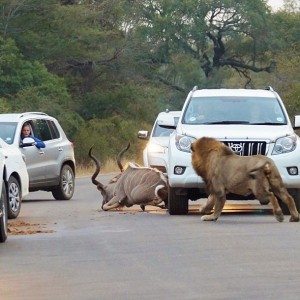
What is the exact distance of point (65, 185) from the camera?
25656 mm

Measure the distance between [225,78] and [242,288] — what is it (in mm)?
65411

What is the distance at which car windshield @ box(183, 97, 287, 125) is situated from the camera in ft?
62.6

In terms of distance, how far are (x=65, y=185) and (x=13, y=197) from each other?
6.66 metres

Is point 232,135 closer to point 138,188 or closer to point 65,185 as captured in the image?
point 138,188

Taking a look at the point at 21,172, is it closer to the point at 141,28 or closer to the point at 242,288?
the point at 242,288

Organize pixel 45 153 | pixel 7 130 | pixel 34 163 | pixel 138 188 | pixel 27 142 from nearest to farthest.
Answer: pixel 138 188 < pixel 27 142 < pixel 7 130 < pixel 34 163 < pixel 45 153

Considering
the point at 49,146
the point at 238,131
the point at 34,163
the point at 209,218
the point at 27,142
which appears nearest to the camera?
the point at 209,218

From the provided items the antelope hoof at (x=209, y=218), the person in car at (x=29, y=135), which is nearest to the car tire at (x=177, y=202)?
the antelope hoof at (x=209, y=218)

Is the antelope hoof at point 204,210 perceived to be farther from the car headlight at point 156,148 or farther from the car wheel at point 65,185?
the car headlight at point 156,148

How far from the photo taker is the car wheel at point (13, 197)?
18719mm

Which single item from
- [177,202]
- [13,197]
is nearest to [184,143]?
[177,202]

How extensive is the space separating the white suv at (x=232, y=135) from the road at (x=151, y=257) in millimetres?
497

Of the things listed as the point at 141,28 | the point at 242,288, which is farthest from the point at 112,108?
the point at 242,288

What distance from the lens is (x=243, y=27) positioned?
239 ft
